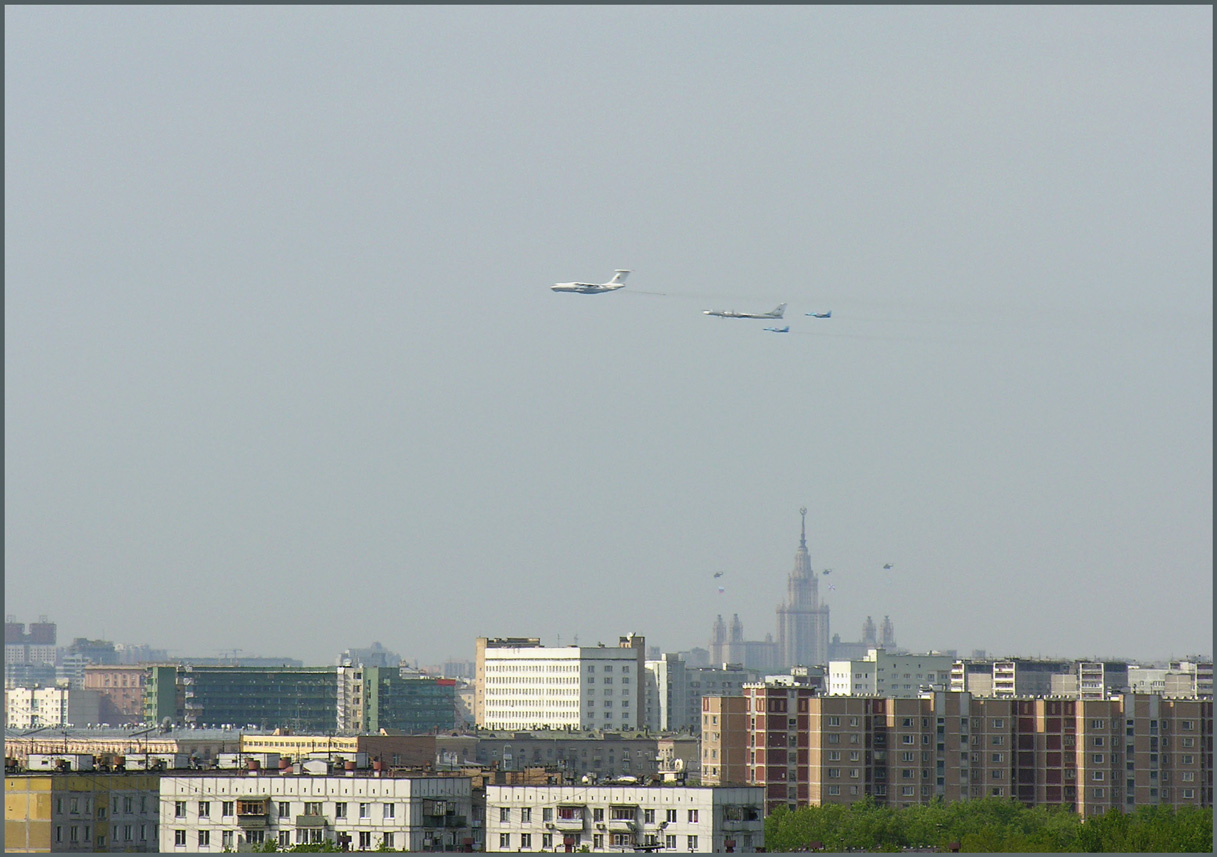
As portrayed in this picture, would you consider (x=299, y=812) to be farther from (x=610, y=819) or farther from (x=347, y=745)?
(x=347, y=745)

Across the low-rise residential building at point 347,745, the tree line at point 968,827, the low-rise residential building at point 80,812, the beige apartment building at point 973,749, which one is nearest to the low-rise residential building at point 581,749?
the low-rise residential building at point 347,745

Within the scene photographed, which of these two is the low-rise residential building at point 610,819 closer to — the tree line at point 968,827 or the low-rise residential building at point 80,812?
the low-rise residential building at point 80,812

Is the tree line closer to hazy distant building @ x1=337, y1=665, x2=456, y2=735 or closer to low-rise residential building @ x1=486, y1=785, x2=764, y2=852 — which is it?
low-rise residential building @ x1=486, y1=785, x2=764, y2=852

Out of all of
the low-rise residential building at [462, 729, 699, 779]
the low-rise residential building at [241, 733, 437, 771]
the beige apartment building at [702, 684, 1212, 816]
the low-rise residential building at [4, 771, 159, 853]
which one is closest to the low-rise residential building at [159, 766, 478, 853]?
the low-rise residential building at [4, 771, 159, 853]

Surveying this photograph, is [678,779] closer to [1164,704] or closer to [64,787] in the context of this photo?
[64,787]

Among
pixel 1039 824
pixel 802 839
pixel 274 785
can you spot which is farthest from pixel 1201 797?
pixel 274 785
